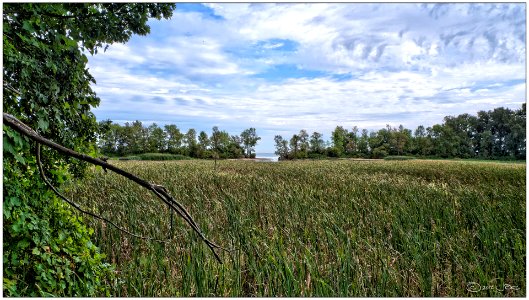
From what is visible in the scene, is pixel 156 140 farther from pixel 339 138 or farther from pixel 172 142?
pixel 339 138

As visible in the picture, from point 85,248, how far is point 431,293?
11.5 feet

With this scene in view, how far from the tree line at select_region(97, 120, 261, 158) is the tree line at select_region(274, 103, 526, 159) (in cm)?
784

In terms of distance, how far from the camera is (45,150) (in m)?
2.96

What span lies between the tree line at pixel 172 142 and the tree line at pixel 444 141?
7.84m

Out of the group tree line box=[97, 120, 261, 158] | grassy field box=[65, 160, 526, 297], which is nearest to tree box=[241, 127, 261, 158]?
tree line box=[97, 120, 261, 158]

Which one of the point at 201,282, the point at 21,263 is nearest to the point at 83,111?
the point at 21,263

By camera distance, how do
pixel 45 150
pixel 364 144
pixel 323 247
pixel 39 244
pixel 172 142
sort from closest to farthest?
pixel 39 244, pixel 45 150, pixel 323 247, pixel 172 142, pixel 364 144

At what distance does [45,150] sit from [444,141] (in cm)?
6851

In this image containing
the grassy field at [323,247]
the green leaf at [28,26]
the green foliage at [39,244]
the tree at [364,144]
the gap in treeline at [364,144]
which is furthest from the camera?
the tree at [364,144]

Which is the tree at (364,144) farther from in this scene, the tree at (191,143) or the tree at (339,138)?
the tree at (191,143)

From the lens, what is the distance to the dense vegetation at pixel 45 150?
2.54 metres

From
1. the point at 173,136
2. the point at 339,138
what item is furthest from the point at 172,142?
the point at 339,138

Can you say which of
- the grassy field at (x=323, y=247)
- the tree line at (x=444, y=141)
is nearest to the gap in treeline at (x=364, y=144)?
the tree line at (x=444, y=141)

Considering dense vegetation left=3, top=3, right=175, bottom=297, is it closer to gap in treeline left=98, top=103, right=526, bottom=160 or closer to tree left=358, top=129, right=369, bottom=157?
gap in treeline left=98, top=103, right=526, bottom=160
